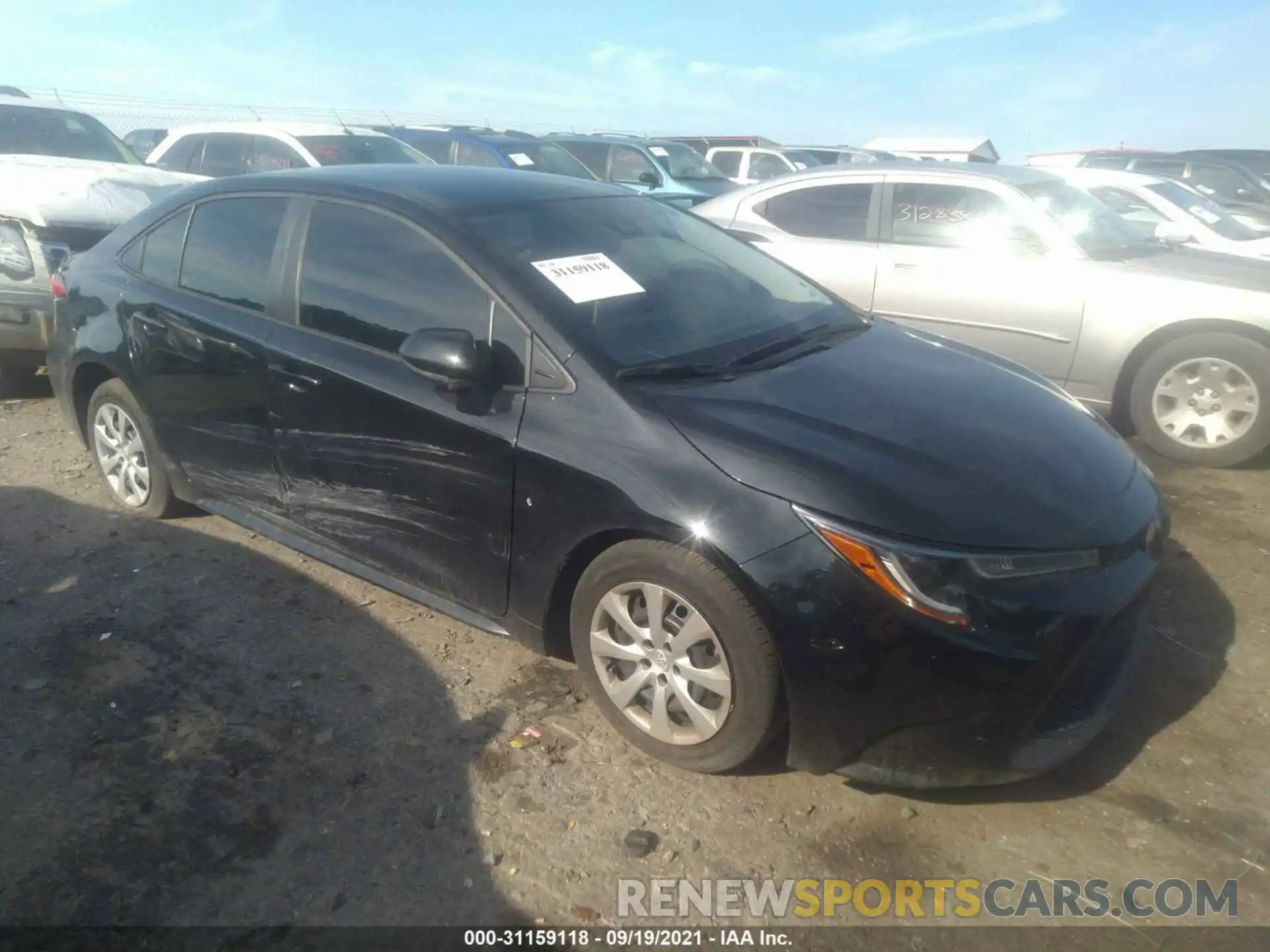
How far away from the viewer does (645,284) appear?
331 cm

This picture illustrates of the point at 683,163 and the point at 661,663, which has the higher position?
the point at 683,163

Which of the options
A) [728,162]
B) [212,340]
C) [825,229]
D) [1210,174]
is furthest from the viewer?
[728,162]

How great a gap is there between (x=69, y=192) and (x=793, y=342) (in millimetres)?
5158

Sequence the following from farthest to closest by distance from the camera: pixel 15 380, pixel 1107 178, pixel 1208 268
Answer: pixel 1107 178
pixel 15 380
pixel 1208 268

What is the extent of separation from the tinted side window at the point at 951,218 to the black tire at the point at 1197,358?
104 centimetres

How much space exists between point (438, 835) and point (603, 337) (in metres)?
1.55

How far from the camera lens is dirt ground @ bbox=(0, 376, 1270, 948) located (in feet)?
8.07

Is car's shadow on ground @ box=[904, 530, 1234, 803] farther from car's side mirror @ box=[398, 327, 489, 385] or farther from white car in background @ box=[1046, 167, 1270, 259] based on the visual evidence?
white car in background @ box=[1046, 167, 1270, 259]

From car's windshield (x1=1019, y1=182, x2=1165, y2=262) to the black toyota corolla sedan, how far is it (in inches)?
104

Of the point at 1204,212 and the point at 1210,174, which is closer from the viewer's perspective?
the point at 1204,212

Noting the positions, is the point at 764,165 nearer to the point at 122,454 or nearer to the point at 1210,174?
the point at 1210,174

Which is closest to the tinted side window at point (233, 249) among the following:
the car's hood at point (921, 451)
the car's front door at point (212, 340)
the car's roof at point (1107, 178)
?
the car's front door at point (212, 340)

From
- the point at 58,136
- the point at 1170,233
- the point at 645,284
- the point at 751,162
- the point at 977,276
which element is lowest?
the point at 977,276

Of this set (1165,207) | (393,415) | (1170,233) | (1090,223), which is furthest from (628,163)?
(393,415)
